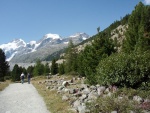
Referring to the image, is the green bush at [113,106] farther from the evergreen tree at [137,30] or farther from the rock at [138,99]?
the evergreen tree at [137,30]

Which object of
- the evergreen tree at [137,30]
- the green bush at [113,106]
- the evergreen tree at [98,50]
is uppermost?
the evergreen tree at [137,30]

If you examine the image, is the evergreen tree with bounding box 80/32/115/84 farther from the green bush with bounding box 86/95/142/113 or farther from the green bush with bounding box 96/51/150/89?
the green bush with bounding box 86/95/142/113

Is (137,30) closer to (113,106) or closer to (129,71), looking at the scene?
(129,71)

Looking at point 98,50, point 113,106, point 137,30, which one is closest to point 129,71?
point 113,106

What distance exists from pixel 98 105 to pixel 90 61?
2037cm

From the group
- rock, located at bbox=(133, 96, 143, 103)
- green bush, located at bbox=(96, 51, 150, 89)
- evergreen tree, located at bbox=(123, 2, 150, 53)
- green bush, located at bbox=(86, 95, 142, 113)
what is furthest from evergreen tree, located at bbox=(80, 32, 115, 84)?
green bush, located at bbox=(86, 95, 142, 113)

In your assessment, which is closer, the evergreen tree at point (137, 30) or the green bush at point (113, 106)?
the green bush at point (113, 106)

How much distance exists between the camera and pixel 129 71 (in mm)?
22141

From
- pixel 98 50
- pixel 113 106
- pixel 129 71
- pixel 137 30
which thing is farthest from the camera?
pixel 137 30

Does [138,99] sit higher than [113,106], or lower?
higher

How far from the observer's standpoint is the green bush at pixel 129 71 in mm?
21844

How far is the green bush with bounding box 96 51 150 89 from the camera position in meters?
21.8

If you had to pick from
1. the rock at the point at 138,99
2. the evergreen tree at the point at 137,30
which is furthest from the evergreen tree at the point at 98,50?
the rock at the point at 138,99

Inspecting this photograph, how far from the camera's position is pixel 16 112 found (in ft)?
60.5
